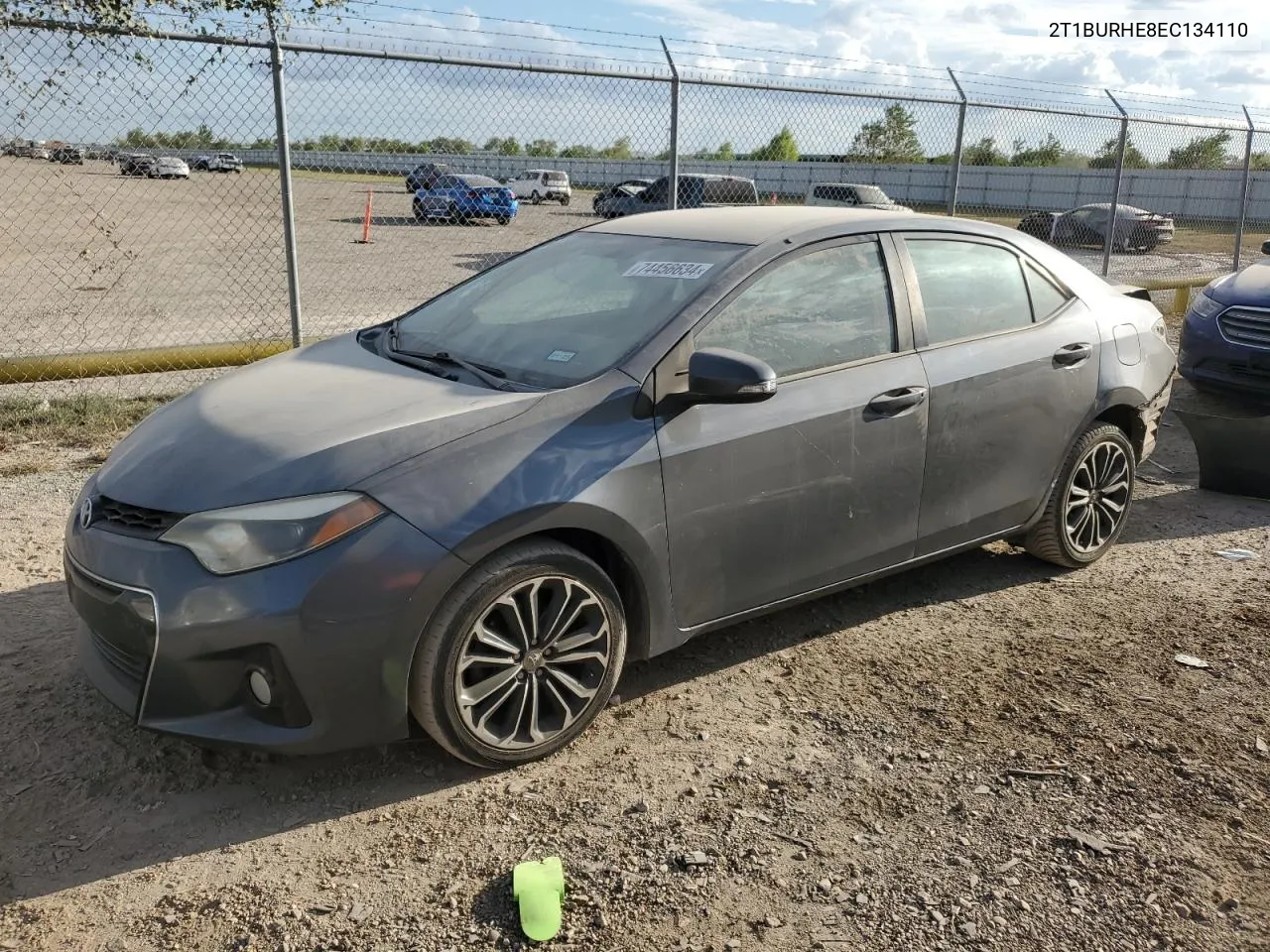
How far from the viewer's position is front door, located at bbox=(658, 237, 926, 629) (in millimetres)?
3432

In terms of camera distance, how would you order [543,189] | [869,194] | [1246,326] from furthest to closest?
[543,189], [869,194], [1246,326]

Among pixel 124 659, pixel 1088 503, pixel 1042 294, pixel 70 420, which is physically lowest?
pixel 70 420

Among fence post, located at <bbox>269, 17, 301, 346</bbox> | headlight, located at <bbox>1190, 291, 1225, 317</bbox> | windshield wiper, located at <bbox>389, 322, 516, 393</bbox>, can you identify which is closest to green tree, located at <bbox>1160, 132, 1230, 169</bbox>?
headlight, located at <bbox>1190, 291, 1225, 317</bbox>

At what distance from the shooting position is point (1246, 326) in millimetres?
7207

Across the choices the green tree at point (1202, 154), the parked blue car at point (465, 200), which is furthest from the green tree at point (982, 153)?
the parked blue car at point (465, 200)

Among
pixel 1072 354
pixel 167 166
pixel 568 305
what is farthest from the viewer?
pixel 167 166

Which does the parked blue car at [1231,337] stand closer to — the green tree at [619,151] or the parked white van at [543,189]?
the green tree at [619,151]

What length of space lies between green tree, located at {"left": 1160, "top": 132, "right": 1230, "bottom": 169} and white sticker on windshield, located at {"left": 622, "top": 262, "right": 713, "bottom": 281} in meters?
12.9

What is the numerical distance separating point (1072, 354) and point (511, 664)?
9.38ft

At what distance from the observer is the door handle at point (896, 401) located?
12.5 ft

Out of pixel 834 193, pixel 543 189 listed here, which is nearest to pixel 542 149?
pixel 834 193

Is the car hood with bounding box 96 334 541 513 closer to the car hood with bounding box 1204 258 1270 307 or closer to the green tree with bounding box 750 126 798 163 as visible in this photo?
the car hood with bounding box 1204 258 1270 307

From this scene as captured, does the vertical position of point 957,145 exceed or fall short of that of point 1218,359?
it exceeds it

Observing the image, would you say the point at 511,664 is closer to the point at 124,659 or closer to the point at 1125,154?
the point at 124,659
